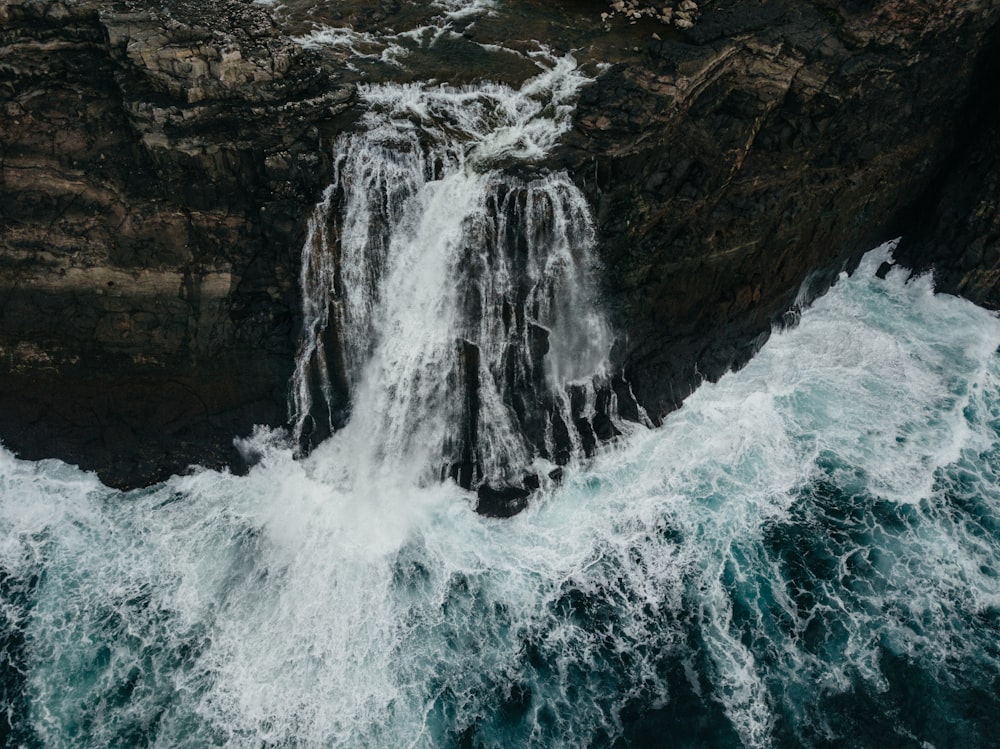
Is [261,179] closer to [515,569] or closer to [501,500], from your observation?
[501,500]

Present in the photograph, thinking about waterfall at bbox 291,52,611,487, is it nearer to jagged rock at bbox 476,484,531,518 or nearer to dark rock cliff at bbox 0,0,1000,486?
jagged rock at bbox 476,484,531,518

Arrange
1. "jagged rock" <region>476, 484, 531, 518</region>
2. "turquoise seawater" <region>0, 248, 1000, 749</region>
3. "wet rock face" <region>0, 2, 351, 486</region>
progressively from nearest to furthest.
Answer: "turquoise seawater" <region>0, 248, 1000, 749</region> → "wet rock face" <region>0, 2, 351, 486</region> → "jagged rock" <region>476, 484, 531, 518</region>

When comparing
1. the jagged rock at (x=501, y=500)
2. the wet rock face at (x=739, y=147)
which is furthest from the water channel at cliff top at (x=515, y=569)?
the wet rock face at (x=739, y=147)

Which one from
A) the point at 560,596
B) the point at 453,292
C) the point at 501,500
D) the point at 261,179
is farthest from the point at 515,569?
the point at 261,179

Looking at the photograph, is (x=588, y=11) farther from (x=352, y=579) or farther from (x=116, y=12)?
(x=352, y=579)

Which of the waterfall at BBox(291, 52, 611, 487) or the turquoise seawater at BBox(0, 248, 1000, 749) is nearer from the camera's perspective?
the turquoise seawater at BBox(0, 248, 1000, 749)

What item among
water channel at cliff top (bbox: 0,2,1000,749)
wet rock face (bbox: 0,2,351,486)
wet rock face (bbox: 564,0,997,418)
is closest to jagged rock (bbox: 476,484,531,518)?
water channel at cliff top (bbox: 0,2,1000,749)

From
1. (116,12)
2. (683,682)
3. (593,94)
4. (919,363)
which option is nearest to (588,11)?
(593,94)

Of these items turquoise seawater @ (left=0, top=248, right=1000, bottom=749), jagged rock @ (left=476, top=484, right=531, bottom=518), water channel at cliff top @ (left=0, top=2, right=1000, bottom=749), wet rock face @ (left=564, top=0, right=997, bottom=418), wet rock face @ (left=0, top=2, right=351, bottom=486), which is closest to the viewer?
turquoise seawater @ (left=0, top=248, right=1000, bottom=749)
